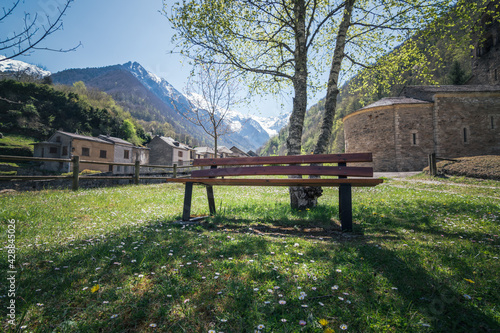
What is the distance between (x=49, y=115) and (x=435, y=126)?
7868 cm

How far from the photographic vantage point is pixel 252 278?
85.0 inches

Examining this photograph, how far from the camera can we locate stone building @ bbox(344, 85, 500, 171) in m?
23.4

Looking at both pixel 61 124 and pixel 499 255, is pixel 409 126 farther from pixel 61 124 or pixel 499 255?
pixel 61 124

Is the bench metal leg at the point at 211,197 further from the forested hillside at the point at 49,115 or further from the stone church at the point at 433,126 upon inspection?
the forested hillside at the point at 49,115

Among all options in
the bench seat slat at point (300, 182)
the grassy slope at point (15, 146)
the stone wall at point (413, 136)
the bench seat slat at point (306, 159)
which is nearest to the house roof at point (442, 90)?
the stone wall at point (413, 136)

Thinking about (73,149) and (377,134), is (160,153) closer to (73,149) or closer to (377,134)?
(73,149)

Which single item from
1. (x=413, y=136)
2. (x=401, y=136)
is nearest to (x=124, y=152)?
(x=401, y=136)

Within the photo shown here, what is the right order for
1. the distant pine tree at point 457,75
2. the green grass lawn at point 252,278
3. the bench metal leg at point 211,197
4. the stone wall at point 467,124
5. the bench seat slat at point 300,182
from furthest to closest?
the distant pine tree at point 457,75, the stone wall at point 467,124, the bench metal leg at point 211,197, the bench seat slat at point 300,182, the green grass lawn at point 252,278

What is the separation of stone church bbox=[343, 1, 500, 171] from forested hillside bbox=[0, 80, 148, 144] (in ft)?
214

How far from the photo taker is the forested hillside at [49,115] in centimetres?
4959

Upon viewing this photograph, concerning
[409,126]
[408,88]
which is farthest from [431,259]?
[408,88]

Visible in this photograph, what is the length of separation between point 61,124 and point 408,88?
74967mm

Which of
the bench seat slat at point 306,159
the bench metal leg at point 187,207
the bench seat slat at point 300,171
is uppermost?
the bench seat slat at point 306,159

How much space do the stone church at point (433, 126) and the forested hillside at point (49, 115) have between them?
65.4 meters
